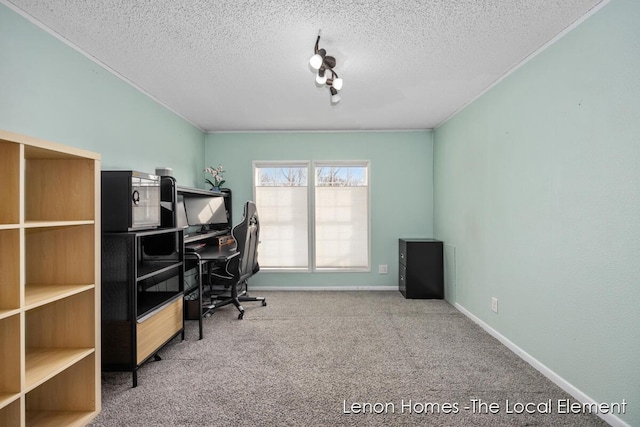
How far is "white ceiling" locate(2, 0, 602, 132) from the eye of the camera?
182 cm

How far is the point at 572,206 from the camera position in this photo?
6.44ft

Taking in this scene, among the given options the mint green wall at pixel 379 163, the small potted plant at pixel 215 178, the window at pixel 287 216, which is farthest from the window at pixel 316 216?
the small potted plant at pixel 215 178

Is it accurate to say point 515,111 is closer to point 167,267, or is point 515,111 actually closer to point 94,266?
point 167,267

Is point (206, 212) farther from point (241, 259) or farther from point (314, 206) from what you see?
point (314, 206)

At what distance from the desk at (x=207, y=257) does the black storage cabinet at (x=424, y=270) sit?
2221mm

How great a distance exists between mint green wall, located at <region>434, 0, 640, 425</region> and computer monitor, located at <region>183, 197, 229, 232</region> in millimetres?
3217

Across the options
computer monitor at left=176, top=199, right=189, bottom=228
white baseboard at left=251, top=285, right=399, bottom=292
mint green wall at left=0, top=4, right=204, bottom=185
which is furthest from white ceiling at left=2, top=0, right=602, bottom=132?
white baseboard at left=251, top=285, right=399, bottom=292

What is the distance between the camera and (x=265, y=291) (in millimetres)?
4562

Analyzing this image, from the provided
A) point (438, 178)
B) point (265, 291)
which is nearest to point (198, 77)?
point (265, 291)

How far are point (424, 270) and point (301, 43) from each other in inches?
122

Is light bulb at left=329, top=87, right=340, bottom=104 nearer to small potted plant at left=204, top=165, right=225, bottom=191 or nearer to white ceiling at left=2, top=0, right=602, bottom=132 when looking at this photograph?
white ceiling at left=2, top=0, right=602, bottom=132

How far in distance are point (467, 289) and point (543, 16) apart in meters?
2.59

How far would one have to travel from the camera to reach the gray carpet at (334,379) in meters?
1.80

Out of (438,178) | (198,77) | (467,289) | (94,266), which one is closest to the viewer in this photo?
(94,266)
